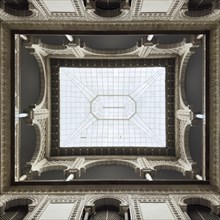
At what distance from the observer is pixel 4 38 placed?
1962 cm

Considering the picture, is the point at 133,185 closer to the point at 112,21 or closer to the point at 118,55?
the point at 112,21

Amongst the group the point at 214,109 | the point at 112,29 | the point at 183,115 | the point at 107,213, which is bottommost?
the point at 107,213

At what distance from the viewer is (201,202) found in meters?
19.1

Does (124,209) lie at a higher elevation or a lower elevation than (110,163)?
lower

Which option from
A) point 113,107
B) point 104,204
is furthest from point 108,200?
point 113,107

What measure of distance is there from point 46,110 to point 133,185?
38.8 feet

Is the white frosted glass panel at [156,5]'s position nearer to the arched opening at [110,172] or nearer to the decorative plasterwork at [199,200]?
the decorative plasterwork at [199,200]

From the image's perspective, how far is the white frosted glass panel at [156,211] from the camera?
16891 millimetres

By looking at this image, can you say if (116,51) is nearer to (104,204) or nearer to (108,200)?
(108,200)

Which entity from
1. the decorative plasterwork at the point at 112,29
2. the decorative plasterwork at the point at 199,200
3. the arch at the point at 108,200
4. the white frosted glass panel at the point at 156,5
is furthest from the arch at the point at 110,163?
the white frosted glass panel at the point at 156,5

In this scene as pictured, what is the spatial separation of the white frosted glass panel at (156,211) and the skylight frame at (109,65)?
39.2 ft

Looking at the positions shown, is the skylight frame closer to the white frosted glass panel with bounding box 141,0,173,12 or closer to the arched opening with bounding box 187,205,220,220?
the arched opening with bounding box 187,205,220,220

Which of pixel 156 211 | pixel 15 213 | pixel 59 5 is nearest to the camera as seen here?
pixel 156 211

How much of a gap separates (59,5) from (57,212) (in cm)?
1032
